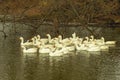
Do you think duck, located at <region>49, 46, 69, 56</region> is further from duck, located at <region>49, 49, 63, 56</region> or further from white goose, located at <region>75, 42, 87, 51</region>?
white goose, located at <region>75, 42, 87, 51</region>

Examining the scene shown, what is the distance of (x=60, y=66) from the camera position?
20.1 metres

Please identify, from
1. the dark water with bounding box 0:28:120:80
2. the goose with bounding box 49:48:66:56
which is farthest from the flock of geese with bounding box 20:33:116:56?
the dark water with bounding box 0:28:120:80

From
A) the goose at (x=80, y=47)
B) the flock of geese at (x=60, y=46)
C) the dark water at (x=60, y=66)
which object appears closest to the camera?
the dark water at (x=60, y=66)

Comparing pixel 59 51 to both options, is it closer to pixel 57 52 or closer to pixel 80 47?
pixel 57 52

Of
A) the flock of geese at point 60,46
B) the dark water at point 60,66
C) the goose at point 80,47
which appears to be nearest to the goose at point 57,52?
the flock of geese at point 60,46

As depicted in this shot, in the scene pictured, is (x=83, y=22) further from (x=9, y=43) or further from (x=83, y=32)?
(x=9, y=43)

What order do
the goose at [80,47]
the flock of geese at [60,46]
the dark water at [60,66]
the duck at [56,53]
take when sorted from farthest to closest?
the goose at [80,47], the flock of geese at [60,46], the duck at [56,53], the dark water at [60,66]

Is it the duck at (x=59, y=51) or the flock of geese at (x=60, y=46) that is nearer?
the duck at (x=59, y=51)

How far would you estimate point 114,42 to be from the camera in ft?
90.4

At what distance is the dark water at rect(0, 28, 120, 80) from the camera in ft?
59.4

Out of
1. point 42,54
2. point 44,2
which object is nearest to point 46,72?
point 42,54

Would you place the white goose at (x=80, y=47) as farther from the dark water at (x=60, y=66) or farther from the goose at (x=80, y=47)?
the dark water at (x=60, y=66)

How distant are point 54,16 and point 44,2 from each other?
11.7 feet

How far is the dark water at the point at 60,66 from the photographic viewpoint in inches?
713
